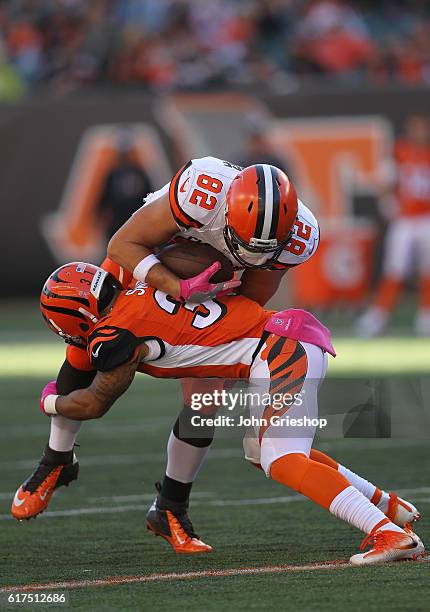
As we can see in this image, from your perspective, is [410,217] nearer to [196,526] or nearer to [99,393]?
[196,526]

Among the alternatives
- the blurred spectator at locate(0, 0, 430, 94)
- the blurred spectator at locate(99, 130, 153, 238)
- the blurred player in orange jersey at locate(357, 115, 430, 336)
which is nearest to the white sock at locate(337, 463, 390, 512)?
the blurred player in orange jersey at locate(357, 115, 430, 336)

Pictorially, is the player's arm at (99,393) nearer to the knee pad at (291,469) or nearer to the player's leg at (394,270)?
the knee pad at (291,469)

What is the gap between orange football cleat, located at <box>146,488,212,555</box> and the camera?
4.65 meters

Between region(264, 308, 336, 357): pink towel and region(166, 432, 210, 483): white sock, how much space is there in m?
0.58

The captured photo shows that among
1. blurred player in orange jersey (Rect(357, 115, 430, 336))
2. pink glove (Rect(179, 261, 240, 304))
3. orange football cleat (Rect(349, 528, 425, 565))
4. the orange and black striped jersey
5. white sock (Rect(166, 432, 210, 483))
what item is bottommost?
orange football cleat (Rect(349, 528, 425, 565))

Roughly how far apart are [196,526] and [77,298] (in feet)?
3.68

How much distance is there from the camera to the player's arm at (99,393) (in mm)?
4371

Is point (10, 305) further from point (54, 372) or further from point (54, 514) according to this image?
point (54, 514)

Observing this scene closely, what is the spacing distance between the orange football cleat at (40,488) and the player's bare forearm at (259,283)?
91cm

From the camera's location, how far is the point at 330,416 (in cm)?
473

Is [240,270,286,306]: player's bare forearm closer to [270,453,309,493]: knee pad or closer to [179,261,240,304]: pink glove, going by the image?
[179,261,240,304]: pink glove

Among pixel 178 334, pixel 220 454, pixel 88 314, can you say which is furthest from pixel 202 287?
pixel 220 454

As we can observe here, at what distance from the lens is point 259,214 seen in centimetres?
432

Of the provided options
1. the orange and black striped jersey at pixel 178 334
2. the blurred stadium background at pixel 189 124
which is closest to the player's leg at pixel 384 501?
the orange and black striped jersey at pixel 178 334
